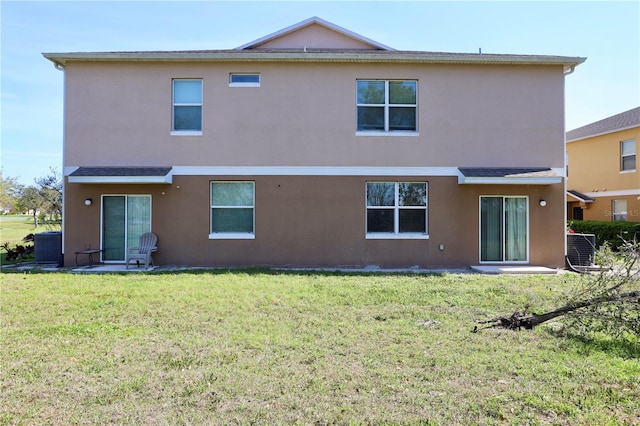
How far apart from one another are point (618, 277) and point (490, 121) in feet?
26.7

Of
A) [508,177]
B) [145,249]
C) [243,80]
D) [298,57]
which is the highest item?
Result: [298,57]

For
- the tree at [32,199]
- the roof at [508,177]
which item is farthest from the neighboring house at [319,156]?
the tree at [32,199]

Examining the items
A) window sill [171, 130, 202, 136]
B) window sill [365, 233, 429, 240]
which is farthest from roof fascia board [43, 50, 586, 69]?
window sill [365, 233, 429, 240]

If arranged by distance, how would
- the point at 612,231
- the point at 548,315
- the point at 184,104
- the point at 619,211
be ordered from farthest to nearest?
the point at 619,211 < the point at 612,231 < the point at 184,104 < the point at 548,315

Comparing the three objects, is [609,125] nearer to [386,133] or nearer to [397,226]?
[386,133]

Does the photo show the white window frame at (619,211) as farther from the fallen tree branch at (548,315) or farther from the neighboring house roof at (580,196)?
the fallen tree branch at (548,315)

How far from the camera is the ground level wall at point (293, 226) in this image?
12328 millimetres

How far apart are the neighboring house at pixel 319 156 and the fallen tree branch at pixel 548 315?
242 inches

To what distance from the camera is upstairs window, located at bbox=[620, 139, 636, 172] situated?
19766 millimetres

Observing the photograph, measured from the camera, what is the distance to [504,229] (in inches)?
498

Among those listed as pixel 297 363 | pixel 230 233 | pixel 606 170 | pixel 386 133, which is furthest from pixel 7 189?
pixel 606 170

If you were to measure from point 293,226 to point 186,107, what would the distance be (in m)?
5.18

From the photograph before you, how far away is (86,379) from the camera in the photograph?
421 centimetres

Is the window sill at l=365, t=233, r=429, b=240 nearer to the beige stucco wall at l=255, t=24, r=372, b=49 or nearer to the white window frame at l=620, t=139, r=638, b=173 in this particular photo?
the beige stucco wall at l=255, t=24, r=372, b=49
